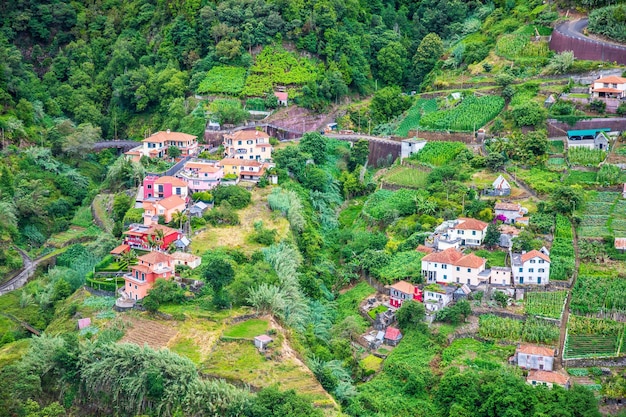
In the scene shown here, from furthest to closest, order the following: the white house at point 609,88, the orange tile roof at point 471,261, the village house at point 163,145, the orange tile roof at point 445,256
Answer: the village house at point 163,145 → the white house at point 609,88 → the orange tile roof at point 445,256 → the orange tile roof at point 471,261

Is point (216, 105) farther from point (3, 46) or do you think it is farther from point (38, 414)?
point (38, 414)

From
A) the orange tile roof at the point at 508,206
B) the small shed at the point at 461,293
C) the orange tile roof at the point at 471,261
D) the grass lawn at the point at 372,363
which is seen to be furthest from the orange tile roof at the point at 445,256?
the grass lawn at the point at 372,363

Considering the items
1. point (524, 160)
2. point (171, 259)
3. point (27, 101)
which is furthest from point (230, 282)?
point (27, 101)

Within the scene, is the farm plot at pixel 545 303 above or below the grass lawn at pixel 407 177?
below

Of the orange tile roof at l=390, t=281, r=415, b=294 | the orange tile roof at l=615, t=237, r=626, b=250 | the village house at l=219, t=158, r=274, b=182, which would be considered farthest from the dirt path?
the village house at l=219, t=158, r=274, b=182

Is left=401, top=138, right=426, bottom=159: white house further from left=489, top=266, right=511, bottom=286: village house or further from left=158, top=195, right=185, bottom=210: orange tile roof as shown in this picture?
left=489, top=266, right=511, bottom=286: village house

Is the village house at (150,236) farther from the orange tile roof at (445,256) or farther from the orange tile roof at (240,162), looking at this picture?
the orange tile roof at (445,256)
